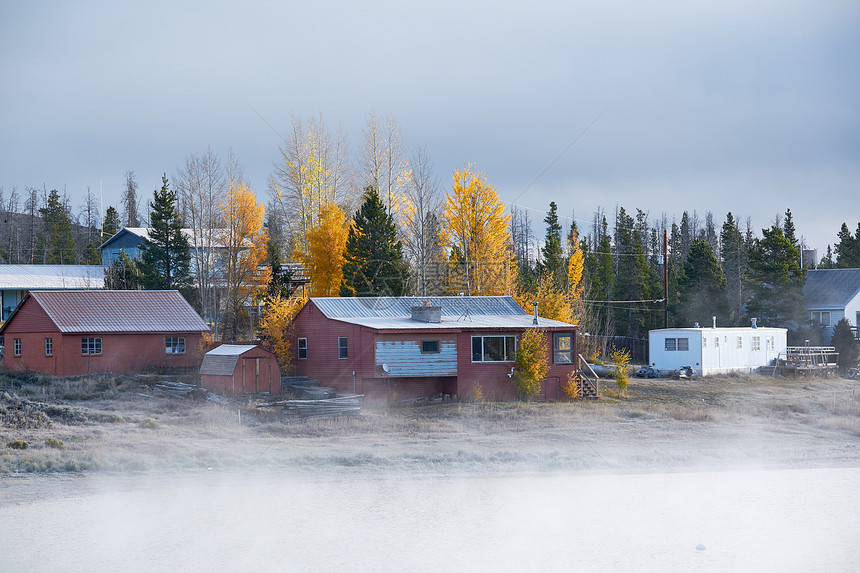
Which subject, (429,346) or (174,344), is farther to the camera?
(174,344)

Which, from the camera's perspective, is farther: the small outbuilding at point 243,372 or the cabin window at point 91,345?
the cabin window at point 91,345

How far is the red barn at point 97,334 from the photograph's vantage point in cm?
4200

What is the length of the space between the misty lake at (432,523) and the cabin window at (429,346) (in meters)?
15.4

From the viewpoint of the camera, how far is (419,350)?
123 feet

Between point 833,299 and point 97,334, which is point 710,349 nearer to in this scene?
point 833,299

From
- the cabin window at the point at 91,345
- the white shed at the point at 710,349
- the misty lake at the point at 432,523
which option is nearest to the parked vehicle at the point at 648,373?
the white shed at the point at 710,349

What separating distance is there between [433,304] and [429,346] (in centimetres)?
495

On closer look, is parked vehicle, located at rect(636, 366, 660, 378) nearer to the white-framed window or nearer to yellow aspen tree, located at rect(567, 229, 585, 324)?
yellow aspen tree, located at rect(567, 229, 585, 324)

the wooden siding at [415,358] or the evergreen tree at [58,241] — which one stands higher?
the evergreen tree at [58,241]

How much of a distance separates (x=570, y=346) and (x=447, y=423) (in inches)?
425

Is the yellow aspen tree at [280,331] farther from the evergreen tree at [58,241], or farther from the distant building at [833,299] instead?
the evergreen tree at [58,241]

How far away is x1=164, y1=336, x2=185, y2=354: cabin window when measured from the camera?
4397 centimetres

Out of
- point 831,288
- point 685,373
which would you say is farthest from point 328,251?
point 831,288

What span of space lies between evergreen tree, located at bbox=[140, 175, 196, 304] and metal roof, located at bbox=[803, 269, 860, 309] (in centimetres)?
4500
